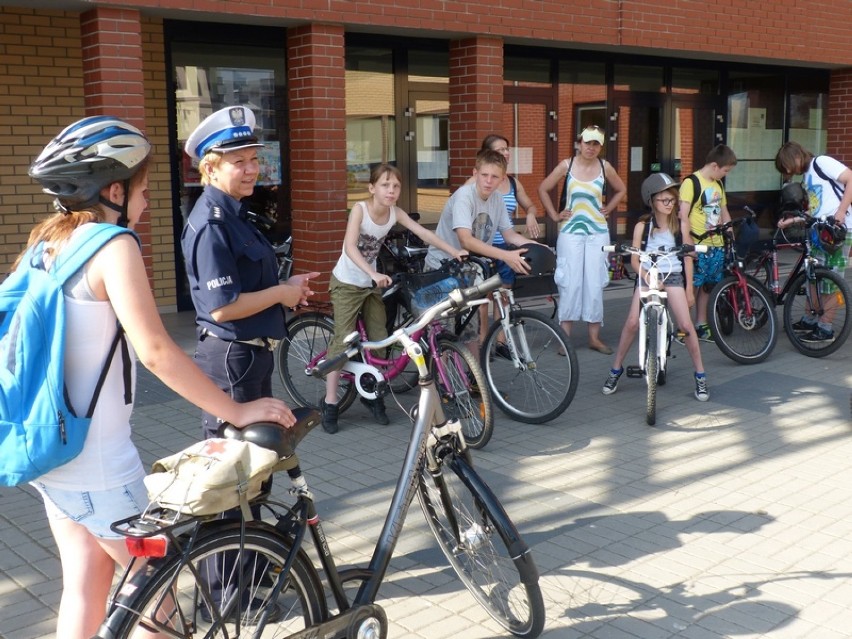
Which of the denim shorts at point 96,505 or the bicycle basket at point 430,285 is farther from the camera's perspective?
the bicycle basket at point 430,285

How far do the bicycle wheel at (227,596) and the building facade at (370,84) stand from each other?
19.5 ft

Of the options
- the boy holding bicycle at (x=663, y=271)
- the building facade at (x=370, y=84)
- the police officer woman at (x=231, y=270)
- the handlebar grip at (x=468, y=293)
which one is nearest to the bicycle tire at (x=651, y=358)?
the boy holding bicycle at (x=663, y=271)

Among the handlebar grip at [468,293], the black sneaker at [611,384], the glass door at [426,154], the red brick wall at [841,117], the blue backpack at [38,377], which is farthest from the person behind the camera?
the red brick wall at [841,117]

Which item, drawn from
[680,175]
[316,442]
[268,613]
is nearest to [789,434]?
[316,442]

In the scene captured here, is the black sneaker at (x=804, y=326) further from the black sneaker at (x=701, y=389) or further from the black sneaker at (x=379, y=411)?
the black sneaker at (x=379, y=411)

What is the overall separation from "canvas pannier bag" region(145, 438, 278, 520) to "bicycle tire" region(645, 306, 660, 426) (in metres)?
4.13

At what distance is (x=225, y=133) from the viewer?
365cm

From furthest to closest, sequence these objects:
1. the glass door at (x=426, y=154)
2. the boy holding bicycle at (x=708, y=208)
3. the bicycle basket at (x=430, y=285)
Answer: the glass door at (x=426, y=154), the boy holding bicycle at (x=708, y=208), the bicycle basket at (x=430, y=285)

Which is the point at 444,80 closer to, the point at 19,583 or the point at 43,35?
the point at 43,35

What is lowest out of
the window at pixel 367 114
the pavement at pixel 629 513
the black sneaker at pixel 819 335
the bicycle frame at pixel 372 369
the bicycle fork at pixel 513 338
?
the pavement at pixel 629 513

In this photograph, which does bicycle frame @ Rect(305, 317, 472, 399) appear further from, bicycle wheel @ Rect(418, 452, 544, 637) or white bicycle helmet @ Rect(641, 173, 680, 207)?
bicycle wheel @ Rect(418, 452, 544, 637)

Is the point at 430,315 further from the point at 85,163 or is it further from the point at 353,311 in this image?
the point at 353,311

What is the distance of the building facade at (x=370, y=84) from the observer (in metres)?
9.12

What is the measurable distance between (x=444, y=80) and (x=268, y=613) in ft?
33.3
